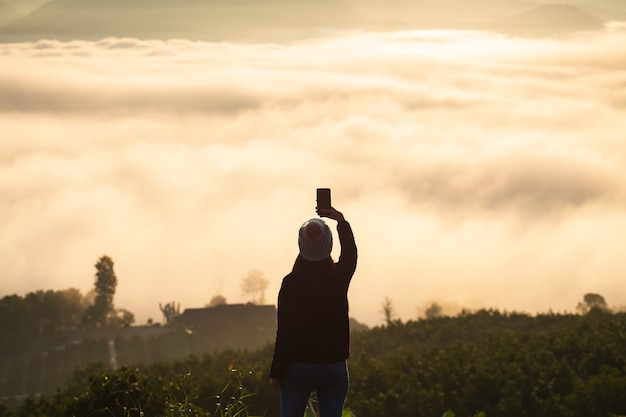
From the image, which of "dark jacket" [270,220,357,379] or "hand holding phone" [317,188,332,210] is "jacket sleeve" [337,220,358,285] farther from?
"hand holding phone" [317,188,332,210]

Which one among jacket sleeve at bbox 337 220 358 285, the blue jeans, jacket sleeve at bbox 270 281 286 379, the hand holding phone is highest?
the hand holding phone

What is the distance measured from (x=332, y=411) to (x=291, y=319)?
3.36 ft

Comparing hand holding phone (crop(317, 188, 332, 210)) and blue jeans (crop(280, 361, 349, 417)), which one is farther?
hand holding phone (crop(317, 188, 332, 210))

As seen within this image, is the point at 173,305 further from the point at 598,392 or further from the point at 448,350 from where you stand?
the point at 598,392

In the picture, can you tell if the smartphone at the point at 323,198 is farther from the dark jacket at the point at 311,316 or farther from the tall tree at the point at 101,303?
the tall tree at the point at 101,303

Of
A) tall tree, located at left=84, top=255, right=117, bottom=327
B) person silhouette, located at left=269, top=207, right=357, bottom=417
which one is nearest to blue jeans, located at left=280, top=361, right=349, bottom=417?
person silhouette, located at left=269, top=207, right=357, bottom=417

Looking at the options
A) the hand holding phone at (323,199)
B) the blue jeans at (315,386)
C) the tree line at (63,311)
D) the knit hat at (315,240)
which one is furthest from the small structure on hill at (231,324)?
the knit hat at (315,240)

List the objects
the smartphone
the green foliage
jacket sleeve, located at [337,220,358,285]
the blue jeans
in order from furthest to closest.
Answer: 1. the green foliage
2. the smartphone
3. jacket sleeve, located at [337,220,358,285]
4. the blue jeans

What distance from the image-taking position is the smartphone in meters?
9.70

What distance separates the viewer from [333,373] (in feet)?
30.2

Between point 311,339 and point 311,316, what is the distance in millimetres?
231

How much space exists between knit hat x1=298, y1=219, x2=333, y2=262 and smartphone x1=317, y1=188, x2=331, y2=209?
701 millimetres

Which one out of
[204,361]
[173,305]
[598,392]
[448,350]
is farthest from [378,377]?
[173,305]

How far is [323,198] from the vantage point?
9.73m
